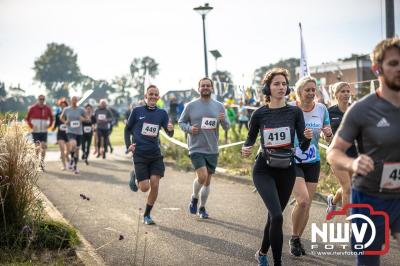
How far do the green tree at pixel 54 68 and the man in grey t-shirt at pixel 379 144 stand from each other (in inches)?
6311

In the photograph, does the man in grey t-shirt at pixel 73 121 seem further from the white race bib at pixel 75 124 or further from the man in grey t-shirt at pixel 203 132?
the man in grey t-shirt at pixel 203 132

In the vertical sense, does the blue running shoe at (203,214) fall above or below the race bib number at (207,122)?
below

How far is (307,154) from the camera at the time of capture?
23.0ft

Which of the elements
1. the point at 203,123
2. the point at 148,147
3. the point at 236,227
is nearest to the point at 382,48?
the point at 236,227

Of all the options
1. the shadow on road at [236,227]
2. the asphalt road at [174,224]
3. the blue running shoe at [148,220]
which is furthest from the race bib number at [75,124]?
the shadow on road at [236,227]

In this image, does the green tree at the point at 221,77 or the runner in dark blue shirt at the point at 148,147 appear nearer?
the runner in dark blue shirt at the point at 148,147

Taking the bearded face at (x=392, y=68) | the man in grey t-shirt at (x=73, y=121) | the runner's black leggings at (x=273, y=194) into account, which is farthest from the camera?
the man in grey t-shirt at (x=73, y=121)

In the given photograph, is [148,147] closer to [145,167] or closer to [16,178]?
[145,167]

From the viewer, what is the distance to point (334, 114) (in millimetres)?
8055

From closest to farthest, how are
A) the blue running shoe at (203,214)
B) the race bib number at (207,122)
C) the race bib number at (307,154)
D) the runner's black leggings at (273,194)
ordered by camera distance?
the runner's black leggings at (273,194) → the race bib number at (307,154) → the blue running shoe at (203,214) → the race bib number at (207,122)

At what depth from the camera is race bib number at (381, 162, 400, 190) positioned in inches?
150

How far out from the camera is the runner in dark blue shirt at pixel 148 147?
9.09 metres

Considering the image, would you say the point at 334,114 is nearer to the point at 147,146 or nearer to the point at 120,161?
the point at 147,146

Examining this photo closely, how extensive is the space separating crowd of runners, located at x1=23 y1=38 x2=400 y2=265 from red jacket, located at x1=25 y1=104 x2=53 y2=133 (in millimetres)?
8427
